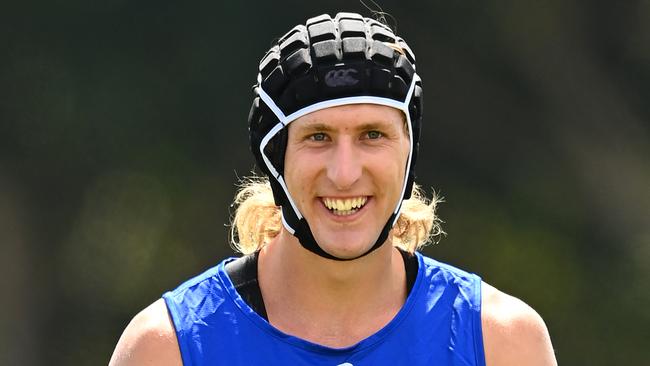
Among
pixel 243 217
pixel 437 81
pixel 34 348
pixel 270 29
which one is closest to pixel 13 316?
pixel 34 348

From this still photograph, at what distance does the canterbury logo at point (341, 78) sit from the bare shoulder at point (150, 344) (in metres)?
0.79

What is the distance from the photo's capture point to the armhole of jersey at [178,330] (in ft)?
12.5

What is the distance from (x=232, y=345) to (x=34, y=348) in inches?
261

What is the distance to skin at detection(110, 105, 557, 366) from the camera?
12.3 feet

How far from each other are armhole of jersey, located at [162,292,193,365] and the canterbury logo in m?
0.76

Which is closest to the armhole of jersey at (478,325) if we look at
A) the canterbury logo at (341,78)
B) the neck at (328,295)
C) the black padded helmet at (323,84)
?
the neck at (328,295)

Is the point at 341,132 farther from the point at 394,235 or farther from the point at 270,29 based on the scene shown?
the point at 270,29

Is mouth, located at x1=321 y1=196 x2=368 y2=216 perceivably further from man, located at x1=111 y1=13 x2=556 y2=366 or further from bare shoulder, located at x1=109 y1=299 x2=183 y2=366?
bare shoulder, located at x1=109 y1=299 x2=183 y2=366

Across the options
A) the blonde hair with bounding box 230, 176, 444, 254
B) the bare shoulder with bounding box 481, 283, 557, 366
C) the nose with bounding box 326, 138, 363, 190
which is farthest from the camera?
the blonde hair with bounding box 230, 176, 444, 254

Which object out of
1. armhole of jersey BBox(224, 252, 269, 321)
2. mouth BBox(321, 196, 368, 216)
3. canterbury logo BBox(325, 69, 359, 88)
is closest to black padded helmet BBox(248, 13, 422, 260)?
canterbury logo BBox(325, 69, 359, 88)

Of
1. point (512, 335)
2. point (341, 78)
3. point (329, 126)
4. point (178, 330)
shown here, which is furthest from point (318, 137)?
point (512, 335)

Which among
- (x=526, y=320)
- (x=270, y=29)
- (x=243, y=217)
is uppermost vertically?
(x=270, y=29)

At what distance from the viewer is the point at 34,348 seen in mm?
10195

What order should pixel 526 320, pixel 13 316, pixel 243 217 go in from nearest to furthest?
1. pixel 526 320
2. pixel 243 217
3. pixel 13 316
